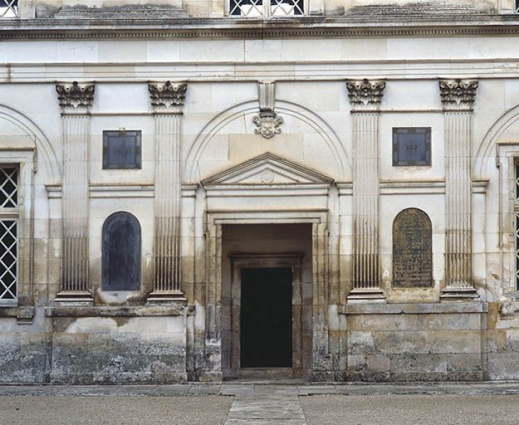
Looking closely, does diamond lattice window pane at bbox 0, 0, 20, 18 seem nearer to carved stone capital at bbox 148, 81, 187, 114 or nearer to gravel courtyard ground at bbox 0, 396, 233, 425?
carved stone capital at bbox 148, 81, 187, 114

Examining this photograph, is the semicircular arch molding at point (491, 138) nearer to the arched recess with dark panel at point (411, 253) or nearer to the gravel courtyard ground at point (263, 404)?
the arched recess with dark panel at point (411, 253)

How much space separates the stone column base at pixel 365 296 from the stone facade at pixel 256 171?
3 cm

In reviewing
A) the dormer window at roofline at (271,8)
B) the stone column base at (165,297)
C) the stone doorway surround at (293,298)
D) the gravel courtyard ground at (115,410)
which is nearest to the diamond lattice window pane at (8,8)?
the dormer window at roofline at (271,8)

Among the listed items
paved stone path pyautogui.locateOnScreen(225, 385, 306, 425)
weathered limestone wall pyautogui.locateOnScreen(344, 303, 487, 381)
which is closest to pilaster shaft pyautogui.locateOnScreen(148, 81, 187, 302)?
paved stone path pyautogui.locateOnScreen(225, 385, 306, 425)

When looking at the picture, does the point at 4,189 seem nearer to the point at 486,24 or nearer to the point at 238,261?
the point at 238,261

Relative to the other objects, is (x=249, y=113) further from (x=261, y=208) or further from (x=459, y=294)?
(x=459, y=294)

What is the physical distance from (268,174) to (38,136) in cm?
494

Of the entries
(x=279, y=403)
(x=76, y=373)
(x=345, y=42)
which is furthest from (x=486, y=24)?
(x=76, y=373)

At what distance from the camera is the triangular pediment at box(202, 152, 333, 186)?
2719cm

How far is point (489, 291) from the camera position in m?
27.2

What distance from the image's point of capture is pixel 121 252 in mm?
27297

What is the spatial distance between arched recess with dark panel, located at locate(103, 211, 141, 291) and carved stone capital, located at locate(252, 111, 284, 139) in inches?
128

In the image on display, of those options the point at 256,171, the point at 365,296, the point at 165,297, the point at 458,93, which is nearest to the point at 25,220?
the point at 165,297

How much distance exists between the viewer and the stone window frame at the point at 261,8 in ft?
90.6
